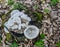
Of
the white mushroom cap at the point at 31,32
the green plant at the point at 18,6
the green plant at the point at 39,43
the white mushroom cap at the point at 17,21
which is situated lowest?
the green plant at the point at 39,43

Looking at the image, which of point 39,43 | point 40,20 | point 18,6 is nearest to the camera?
point 39,43

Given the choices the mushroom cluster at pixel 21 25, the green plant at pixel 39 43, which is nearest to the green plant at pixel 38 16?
the mushroom cluster at pixel 21 25

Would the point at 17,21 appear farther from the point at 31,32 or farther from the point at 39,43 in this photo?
the point at 39,43

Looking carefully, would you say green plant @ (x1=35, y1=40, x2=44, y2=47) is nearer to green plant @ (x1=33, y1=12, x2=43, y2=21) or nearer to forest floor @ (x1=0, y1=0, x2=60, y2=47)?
forest floor @ (x1=0, y1=0, x2=60, y2=47)

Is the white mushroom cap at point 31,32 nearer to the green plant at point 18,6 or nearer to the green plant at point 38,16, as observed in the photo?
the green plant at point 38,16

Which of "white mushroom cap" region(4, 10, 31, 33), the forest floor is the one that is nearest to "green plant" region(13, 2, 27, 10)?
the forest floor

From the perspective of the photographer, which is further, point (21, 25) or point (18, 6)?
point (18, 6)

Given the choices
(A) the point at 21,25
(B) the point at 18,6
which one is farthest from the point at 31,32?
(B) the point at 18,6

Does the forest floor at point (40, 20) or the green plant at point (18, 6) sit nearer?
the forest floor at point (40, 20)
